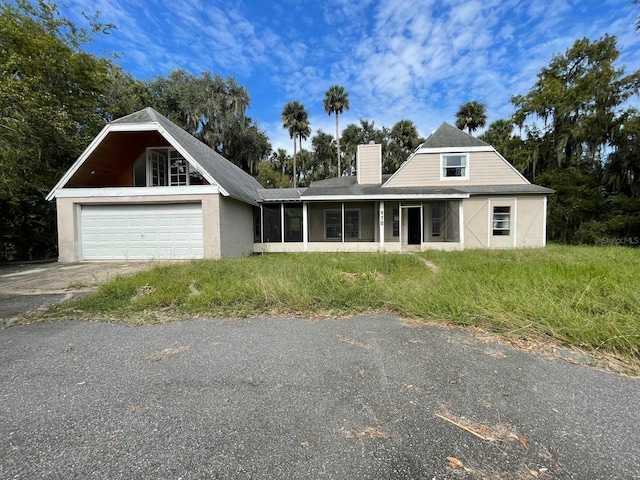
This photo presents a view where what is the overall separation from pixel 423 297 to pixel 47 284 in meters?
8.73

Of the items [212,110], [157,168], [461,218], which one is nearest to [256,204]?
[157,168]

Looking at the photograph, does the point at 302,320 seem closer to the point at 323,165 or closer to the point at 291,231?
the point at 291,231

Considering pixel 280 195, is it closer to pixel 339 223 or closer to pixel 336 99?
pixel 339 223

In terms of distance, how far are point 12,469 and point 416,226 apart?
49.5 ft

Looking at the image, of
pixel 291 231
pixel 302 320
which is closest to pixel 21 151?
pixel 291 231

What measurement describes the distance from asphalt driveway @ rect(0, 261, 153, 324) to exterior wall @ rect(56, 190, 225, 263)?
623 millimetres

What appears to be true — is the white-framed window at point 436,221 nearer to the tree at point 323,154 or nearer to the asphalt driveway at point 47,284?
the asphalt driveway at point 47,284

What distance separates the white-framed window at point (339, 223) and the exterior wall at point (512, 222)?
5.24 m

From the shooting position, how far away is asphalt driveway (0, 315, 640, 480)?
175 cm

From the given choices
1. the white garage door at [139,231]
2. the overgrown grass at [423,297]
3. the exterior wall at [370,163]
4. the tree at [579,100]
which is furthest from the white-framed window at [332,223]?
the tree at [579,100]

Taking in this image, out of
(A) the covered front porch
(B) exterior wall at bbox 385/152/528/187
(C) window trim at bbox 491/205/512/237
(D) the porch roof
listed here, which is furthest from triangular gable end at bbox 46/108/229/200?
(C) window trim at bbox 491/205/512/237

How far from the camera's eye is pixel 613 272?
5.88m

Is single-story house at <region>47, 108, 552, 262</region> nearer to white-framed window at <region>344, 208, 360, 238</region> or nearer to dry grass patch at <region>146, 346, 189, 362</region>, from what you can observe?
white-framed window at <region>344, 208, 360, 238</region>

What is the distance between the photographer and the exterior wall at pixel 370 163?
16.0m
